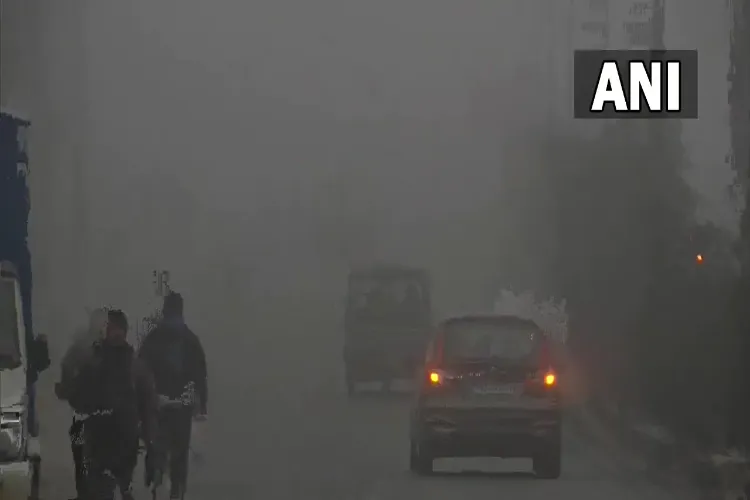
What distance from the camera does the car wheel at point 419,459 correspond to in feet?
18.9

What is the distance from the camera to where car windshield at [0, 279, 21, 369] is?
579 cm

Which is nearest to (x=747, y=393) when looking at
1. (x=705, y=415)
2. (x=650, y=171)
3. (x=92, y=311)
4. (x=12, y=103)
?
(x=705, y=415)

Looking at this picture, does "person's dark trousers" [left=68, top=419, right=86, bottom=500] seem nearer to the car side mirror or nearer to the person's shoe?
the car side mirror

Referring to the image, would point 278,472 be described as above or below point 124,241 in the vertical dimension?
below

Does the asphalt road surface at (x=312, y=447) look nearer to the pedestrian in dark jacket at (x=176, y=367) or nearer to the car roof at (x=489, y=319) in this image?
the pedestrian in dark jacket at (x=176, y=367)

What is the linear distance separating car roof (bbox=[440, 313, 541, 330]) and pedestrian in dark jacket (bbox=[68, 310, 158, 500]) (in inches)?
69.5

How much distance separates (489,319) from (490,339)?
114 mm

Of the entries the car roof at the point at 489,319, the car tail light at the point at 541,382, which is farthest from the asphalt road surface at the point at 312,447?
the car roof at the point at 489,319

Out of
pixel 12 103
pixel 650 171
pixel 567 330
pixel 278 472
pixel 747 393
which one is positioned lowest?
pixel 278 472

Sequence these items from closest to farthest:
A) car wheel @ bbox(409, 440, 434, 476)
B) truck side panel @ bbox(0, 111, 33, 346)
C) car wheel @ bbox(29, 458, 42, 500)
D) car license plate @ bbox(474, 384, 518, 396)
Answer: car license plate @ bbox(474, 384, 518, 396) → car wheel @ bbox(409, 440, 434, 476) → car wheel @ bbox(29, 458, 42, 500) → truck side panel @ bbox(0, 111, 33, 346)

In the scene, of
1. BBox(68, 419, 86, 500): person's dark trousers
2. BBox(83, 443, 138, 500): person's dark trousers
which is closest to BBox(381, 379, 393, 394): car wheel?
BBox(83, 443, 138, 500): person's dark trousers

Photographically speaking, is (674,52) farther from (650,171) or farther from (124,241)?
(124,241)

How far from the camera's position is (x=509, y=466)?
5789 mm

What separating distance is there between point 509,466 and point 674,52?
2.59m
